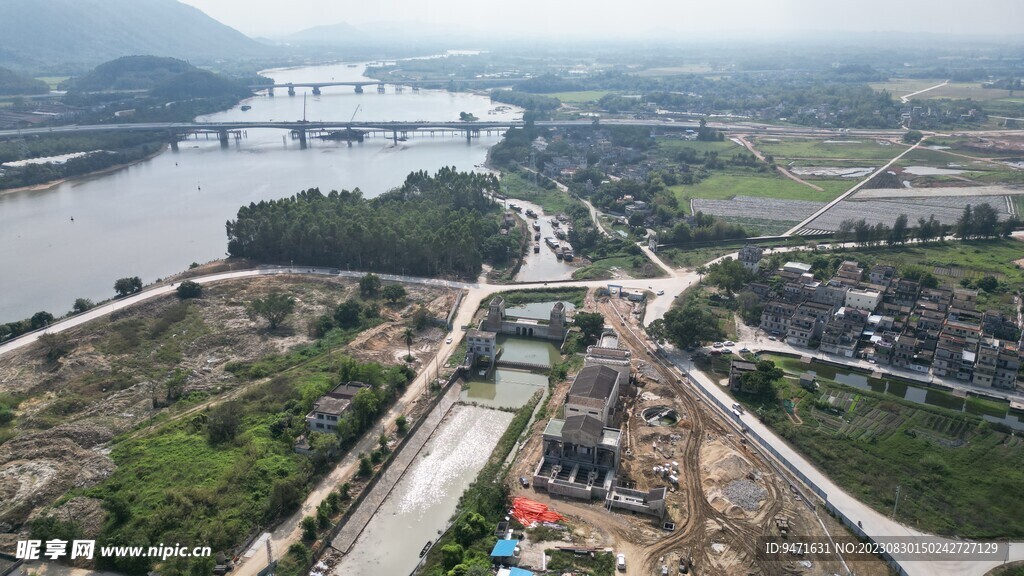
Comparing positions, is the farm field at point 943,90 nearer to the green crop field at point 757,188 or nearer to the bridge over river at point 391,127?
the bridge over river at point 391,127

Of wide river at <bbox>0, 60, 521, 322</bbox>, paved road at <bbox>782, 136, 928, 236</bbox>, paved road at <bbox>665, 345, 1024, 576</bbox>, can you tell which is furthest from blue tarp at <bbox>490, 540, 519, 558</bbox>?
paved road at <bbox>782, 136, 928, 236</bbox>

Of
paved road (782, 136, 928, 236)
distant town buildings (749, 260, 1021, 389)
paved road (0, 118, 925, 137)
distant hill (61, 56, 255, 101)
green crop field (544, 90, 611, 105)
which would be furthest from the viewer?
green crop field (544, 90, 611, 105)

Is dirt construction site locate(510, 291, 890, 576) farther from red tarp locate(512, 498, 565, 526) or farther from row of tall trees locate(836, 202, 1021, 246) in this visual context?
row of tall trees locate(836, 202, 1021, 246)

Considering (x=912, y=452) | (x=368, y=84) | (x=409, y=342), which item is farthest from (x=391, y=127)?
(x=912, y=452)

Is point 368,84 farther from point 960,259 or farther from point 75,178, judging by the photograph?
point 960,259

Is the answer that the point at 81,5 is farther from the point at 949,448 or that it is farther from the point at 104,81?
the point at 949,448
